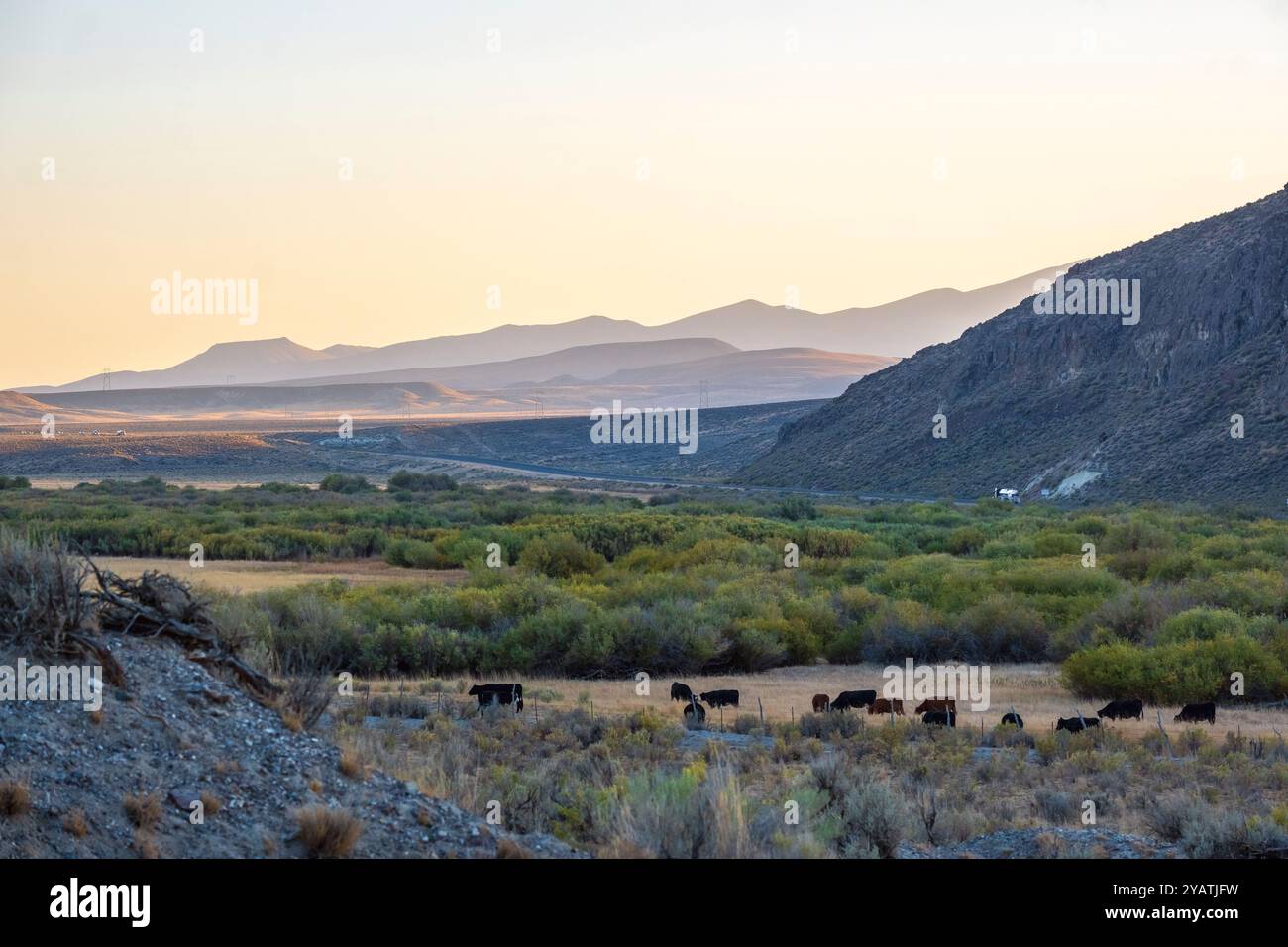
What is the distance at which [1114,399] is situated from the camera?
242 feet

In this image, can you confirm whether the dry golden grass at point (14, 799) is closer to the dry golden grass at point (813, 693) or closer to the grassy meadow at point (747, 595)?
the grassy meadow at point (747, 595)

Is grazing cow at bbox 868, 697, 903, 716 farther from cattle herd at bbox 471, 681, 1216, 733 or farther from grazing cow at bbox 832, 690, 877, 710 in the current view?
grazing cow at bbox 832, 690, 877, 710

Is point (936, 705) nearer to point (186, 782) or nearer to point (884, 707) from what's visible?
point (884, 707)

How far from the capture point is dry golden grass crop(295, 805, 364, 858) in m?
7.27

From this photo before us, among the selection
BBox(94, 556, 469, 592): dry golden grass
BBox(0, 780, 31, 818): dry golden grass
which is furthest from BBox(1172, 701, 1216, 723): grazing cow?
BBox(94, 556, 469, 592): dry golden grass

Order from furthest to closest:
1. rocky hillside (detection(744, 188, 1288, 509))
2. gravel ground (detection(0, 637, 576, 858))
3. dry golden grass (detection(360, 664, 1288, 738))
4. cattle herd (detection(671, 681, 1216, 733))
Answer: rocky hillside (detection(744, 188, 1288, 509))
dry golden grass (detection(360, 664, 1288, 738))
cattle herd (detection(671, 681, 1216, 733))
gravel ground (detection(0, 637, 576, 858))

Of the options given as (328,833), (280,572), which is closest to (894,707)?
(328,833)

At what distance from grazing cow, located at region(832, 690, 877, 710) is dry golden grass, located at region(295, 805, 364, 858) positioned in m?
10.1

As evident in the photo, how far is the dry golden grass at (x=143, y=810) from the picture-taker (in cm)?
728

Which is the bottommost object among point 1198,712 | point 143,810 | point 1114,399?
point 1198,712

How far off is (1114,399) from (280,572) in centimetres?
5558
